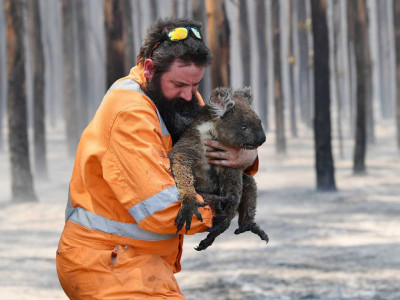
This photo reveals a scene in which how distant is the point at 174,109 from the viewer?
3.18m

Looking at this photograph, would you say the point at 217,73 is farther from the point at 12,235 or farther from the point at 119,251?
the point at 119,251

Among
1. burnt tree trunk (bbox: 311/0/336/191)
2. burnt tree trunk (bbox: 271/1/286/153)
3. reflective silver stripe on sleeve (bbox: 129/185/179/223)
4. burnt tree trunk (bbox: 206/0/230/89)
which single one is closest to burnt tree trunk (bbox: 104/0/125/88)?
burnt tree trunk (bbox: 206/0/230/89)

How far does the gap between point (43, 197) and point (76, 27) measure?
53.7 ft

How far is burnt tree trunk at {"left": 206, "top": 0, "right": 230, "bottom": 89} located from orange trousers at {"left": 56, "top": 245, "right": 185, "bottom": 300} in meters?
10.4

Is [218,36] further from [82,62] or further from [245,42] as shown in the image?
[82,62]

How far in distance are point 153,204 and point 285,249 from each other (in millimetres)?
6527

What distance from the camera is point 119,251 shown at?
3.01 m

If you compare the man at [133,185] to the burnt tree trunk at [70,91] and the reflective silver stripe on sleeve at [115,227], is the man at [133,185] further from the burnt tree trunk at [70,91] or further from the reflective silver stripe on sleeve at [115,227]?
the burnt tree trunk at [70,91]

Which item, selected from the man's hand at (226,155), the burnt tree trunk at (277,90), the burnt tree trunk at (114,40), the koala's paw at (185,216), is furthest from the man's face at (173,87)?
the burnt tree trunk at (277,90)

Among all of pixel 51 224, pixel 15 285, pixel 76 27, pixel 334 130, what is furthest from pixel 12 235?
pixel 334 130

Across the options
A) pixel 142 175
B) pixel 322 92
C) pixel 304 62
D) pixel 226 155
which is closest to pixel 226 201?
pixel 226 155

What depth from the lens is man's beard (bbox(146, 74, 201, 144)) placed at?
307 centimetres

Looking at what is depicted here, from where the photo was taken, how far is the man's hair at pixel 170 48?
9.86 feet

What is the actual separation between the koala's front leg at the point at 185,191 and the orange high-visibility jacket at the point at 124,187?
28mm
